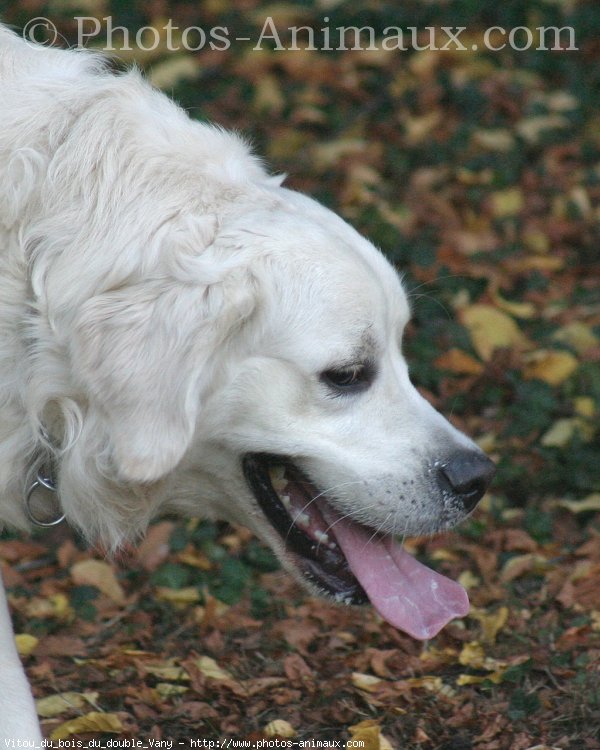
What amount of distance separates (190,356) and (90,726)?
1.24 meters

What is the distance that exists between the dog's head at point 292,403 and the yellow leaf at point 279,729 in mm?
459

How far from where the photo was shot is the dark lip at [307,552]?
3301 mm

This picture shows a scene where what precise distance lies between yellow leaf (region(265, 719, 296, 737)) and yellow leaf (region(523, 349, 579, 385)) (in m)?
2.56

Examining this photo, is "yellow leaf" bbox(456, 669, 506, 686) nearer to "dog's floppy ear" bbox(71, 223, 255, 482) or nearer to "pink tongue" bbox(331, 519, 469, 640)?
"pink tongue" bbox(331, 519, 469, 640)

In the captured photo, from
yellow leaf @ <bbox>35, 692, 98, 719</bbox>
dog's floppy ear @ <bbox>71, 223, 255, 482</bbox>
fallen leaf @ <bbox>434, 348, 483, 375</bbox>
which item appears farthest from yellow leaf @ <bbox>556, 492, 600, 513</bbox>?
dog's floppy ear @ <bbox>71, 223, 255, 482</bbox>

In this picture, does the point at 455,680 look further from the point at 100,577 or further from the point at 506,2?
the point at 506,2

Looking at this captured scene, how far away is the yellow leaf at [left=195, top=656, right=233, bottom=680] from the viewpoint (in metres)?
3.82

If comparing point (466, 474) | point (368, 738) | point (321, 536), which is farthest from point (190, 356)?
point (368, 738)

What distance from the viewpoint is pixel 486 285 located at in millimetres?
6355

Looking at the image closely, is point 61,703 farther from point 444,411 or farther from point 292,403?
point 444,411

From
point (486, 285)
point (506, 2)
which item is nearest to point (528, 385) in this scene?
point (486, 285)

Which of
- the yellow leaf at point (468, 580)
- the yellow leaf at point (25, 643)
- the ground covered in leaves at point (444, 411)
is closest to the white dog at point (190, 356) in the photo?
the ground covered in leaves at point (444, 411)

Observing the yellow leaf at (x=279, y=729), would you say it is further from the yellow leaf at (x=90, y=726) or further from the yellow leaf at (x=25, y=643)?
the yellow leaf at (x=25, y=643)

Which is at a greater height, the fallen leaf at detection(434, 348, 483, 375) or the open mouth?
the open mouth
